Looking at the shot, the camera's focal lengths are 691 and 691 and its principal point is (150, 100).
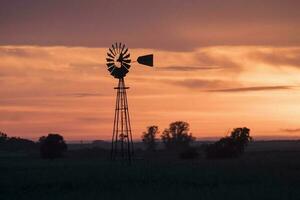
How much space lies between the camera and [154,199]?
30344mm

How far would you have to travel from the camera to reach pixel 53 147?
297 ft

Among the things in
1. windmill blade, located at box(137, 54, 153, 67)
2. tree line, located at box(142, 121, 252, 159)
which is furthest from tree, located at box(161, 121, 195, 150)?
windmill blade, located at box(137, 54, 153, 67)

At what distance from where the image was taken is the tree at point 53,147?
9031 centimetres

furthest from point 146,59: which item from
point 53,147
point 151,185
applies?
point 53,147

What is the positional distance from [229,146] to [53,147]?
23196mm

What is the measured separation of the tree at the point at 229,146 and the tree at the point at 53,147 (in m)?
19.4

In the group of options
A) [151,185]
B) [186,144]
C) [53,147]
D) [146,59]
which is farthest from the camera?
[186,144]

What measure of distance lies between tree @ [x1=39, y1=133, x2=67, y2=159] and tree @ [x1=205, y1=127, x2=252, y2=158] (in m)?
19.4

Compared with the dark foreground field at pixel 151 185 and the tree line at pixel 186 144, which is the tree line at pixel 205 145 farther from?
the dark foreground field at pixel 151 185

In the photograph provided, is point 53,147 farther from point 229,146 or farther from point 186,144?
point 186,144

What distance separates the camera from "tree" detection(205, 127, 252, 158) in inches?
3487

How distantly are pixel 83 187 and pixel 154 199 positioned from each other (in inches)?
331

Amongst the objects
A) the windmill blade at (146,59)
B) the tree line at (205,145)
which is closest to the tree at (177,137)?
the tree line at (205,145)

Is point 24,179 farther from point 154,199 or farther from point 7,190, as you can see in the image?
point 154,199
